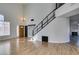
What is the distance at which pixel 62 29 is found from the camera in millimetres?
9500

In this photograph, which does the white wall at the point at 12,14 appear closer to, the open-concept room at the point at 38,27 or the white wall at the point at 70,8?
the open-concept room at the point at 38,27

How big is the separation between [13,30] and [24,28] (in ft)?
7.27

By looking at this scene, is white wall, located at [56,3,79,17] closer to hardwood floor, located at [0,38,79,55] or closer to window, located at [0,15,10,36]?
hardwood floor, located at [0,38,79,55]

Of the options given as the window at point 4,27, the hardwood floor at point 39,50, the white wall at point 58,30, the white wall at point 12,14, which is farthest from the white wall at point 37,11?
the hardwood floor at point 39,50

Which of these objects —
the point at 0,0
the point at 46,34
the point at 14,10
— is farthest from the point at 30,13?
the point at 0,0

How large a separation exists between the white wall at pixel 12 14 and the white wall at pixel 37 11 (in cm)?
82

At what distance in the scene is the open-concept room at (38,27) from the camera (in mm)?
7660

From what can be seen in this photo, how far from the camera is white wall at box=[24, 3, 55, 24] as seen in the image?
35.9ft

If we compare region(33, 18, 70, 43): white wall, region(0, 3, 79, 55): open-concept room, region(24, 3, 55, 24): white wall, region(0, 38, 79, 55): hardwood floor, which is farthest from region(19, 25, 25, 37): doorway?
region(0, 38, 79, 55): hardwood floor

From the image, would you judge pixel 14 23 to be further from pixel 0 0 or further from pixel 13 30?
pixel 0 0

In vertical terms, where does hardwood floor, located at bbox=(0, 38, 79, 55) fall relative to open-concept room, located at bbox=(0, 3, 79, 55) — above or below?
below

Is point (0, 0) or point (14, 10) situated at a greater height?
point (14, 10)

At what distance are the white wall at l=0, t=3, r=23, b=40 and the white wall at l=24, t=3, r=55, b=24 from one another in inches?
32.4

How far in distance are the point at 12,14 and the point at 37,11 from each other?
8.82 ft
